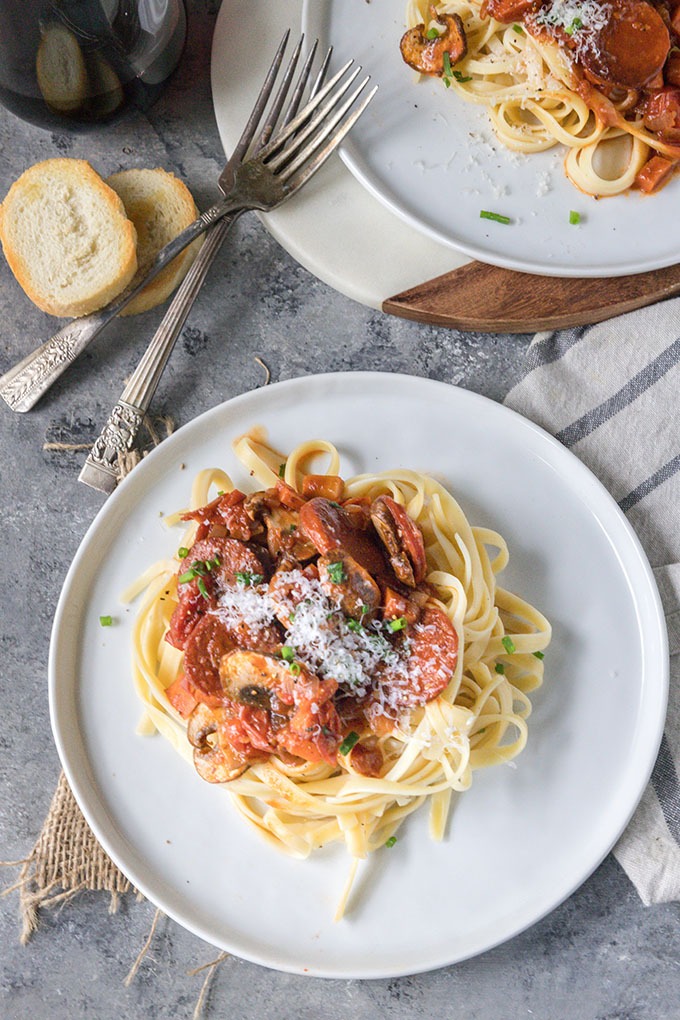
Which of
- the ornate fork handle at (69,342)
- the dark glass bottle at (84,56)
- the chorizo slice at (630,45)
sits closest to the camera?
the dark glass bottle at (84,56)

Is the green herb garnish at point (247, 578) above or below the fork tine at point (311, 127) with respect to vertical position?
below

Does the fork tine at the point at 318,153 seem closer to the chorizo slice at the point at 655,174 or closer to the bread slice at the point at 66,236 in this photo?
the bread slice at the point at 66,236

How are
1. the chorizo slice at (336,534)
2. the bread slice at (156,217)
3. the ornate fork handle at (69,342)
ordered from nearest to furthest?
the chorizo slice at (336,534), the ornate fork handle at (69,342), the bread slice at (156,217)

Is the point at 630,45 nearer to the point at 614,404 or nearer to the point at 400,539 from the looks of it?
the point at 614,404

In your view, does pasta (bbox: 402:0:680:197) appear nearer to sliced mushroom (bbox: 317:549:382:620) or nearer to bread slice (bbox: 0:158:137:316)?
bread slice (bbox: 0:158:137:316)

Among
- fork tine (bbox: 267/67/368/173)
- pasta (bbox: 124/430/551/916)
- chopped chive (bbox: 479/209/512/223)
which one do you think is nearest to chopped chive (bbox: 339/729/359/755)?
pasta (bbox: 124/430/551/916)

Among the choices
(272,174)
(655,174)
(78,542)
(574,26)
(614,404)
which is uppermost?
(574,26)

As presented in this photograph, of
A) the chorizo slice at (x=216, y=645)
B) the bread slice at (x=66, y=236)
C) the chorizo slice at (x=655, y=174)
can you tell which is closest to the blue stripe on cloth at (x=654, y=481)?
Answer: the chorizo slice at (x=655, y=174)

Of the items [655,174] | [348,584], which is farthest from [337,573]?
[655,174]
